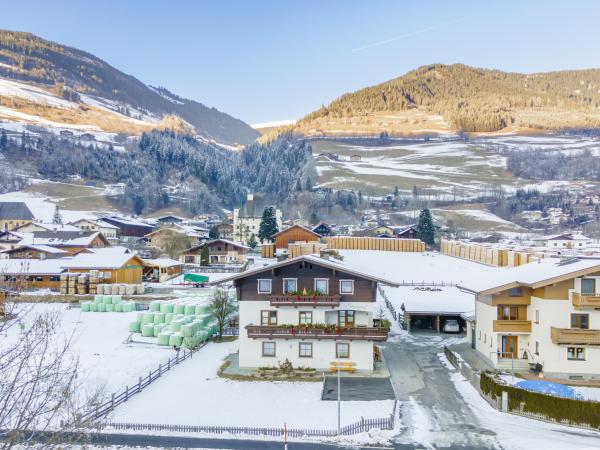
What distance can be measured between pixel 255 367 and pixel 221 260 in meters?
58.8

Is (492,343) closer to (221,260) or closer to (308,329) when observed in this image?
(308,329)

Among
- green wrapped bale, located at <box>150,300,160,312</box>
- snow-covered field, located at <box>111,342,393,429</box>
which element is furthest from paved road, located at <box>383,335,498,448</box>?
green wrapped bale, located at <box>150,300,160,312</box>

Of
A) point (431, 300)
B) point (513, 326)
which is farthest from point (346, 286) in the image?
point (431, 300)

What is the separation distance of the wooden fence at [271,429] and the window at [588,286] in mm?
14861

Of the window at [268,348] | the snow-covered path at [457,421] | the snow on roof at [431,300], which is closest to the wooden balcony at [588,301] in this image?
the snow-covered path at [457,421]

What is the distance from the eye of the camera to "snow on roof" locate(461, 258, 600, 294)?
3020 cm

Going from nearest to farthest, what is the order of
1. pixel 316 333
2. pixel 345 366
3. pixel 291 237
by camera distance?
pixel 316 333 → pixel 345 366 → pixel 291 237

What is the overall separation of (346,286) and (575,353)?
13797 mm

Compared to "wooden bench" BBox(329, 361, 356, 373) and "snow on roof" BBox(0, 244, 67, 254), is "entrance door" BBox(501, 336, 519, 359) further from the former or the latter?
"snow on roof" BBox(0, 244, 67, 254)

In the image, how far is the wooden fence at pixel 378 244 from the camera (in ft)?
315

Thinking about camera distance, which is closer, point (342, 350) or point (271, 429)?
point (271, 429)

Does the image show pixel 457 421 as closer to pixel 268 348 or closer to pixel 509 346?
pixel 509 346

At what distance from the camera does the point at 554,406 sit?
959 inches

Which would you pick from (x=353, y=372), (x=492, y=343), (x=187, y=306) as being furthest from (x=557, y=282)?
(x=187, y=306)
